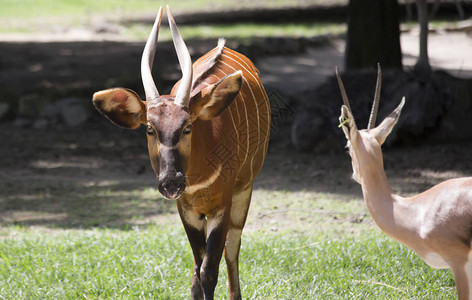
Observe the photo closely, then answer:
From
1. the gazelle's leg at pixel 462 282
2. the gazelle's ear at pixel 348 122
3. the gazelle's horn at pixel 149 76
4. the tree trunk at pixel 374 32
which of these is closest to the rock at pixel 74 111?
the tree trunk at pixel 374 32

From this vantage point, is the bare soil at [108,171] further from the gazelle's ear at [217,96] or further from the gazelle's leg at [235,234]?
the gazelle's ear at [217,96]

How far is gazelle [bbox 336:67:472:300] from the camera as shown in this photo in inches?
117

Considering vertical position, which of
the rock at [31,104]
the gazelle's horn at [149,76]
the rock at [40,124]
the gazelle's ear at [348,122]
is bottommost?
the rock at [40,124]

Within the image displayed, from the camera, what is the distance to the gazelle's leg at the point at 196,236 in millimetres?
3732

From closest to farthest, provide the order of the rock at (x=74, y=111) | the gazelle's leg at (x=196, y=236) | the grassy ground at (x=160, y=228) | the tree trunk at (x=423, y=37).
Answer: the gazelle's leg at (x=196, y=236), the grassy ground at (x=160, y=228), the tree trunk at (x=423, y=37), the rock at (x=74, y=111)

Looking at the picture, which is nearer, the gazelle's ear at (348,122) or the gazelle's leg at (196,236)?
the gazelle's ear at (348,122)

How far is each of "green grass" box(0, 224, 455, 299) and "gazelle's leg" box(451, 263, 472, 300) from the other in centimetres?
145

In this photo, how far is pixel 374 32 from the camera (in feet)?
31.7

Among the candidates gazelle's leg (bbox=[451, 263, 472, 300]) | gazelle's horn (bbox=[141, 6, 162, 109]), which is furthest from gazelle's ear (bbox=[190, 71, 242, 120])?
gazelle's leg (bbox=[451, 263, 472, 300])

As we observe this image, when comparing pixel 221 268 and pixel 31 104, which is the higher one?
pixel 221 268

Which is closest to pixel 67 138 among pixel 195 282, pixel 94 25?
pixel 195 282

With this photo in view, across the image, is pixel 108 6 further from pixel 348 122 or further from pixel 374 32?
pixel 348 122

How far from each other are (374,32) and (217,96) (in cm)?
673

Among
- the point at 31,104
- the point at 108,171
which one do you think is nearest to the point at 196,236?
the point at 108,171
